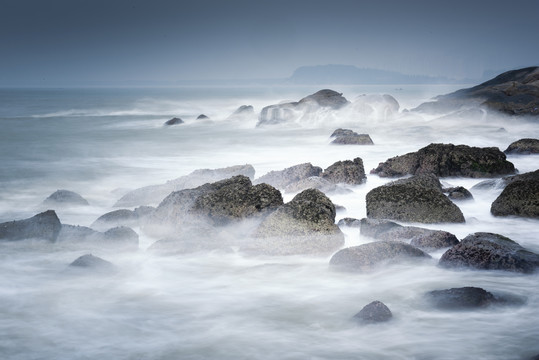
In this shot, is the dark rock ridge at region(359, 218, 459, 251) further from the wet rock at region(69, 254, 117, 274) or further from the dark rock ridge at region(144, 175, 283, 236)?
the wet rock at region(69, 254, 117, 274)

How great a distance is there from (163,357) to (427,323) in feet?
6.45

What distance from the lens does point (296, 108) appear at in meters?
25.6

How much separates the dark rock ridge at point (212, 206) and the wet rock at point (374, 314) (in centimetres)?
244

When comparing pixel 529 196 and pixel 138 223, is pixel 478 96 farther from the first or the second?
pixel 138 223

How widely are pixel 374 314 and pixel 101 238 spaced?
339 centimetres

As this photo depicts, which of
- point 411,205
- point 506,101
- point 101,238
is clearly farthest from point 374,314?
point 506,101

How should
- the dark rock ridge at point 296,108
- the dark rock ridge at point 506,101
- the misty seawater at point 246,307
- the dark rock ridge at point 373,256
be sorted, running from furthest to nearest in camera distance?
the dark rock ridge at point 296,108
the dark rock ridge at point 506,101
the dark rock ridge at point 373,256
the misty seawater at point 246,307

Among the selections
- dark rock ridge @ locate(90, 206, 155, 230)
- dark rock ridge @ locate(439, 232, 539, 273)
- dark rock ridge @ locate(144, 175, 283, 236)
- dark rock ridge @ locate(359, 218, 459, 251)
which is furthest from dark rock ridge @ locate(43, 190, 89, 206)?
dark rock ridge @ locate(439, 232, 539, 273)

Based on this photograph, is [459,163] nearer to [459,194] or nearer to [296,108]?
[459,194]

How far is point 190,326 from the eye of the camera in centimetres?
439

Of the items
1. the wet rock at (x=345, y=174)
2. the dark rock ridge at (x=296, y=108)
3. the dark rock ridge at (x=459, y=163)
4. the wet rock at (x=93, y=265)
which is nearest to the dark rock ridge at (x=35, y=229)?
the wet rock at (x=93, y=265)

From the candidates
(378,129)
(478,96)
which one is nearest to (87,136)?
(378,129)

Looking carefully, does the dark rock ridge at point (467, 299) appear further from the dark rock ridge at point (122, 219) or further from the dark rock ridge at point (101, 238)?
the dark rock ridge at point (122, 219)

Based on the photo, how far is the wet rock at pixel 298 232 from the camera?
5.73 metres
